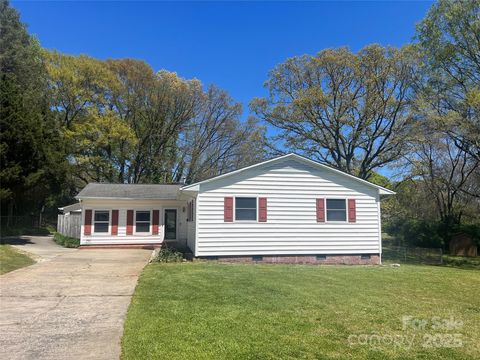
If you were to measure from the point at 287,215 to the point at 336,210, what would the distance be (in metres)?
2.19

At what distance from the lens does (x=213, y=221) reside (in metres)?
15.1

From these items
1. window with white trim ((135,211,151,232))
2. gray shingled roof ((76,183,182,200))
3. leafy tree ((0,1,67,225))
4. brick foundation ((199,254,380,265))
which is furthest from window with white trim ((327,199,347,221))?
leafy tree ((0,1,67,225))

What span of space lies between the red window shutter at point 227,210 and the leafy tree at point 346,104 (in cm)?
1394

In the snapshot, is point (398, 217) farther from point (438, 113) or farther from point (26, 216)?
point (26, 216)

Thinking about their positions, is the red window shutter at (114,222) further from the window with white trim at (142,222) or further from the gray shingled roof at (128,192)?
the window with white trim at (142,222)

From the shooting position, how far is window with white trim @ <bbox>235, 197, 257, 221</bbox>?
15.4 metres

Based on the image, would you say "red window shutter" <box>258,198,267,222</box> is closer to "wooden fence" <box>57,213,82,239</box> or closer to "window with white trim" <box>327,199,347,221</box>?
"window with white trim" <box>327,199,347,221</box>

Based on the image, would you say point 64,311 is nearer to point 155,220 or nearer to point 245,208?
point 245,208

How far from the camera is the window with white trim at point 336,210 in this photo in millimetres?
16125

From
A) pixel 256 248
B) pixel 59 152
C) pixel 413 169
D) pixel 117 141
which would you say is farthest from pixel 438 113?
pixel 117 141

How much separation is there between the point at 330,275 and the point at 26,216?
3011 centimetres

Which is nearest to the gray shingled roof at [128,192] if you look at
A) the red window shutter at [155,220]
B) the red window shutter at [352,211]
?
the red window shutter at [155,220]

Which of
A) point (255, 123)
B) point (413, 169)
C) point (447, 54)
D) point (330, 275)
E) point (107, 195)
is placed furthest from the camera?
point (255, 123)

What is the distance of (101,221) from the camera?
2152 centimetres
